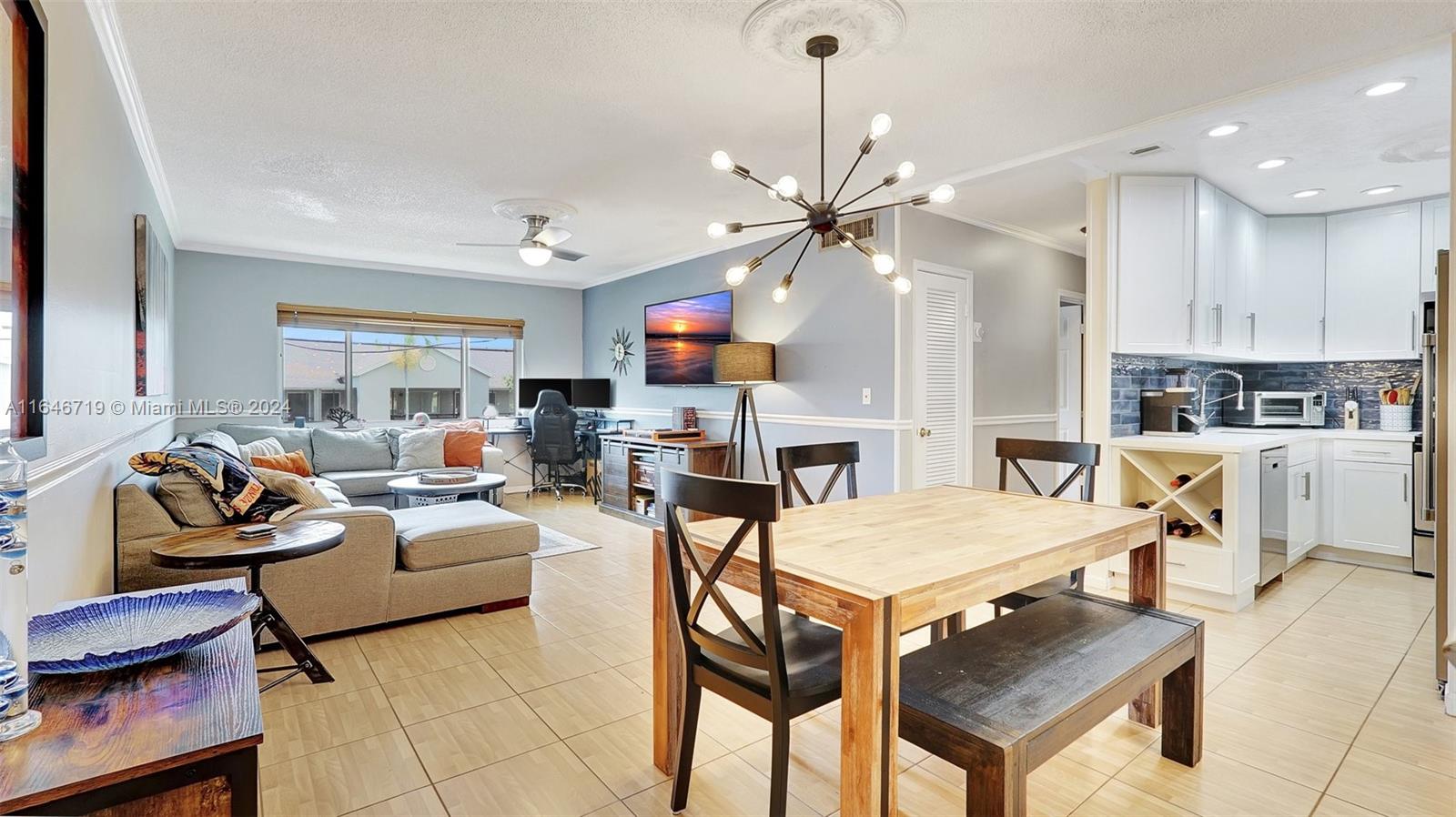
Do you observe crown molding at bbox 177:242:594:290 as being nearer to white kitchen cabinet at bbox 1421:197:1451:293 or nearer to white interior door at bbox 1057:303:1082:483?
white interior door at bbox 1057:303:1082:483

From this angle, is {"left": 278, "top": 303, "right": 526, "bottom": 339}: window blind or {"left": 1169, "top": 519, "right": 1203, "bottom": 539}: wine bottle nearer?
{"left": 1169, "top": 519, "right": 1203, "bottom": 539}: wine bottle

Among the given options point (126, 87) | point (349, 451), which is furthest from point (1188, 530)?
point (349, 451)

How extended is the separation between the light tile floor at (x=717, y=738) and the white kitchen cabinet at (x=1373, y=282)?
77.6 inches

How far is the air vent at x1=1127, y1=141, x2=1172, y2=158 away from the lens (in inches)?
132

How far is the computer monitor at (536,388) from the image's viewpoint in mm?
7402

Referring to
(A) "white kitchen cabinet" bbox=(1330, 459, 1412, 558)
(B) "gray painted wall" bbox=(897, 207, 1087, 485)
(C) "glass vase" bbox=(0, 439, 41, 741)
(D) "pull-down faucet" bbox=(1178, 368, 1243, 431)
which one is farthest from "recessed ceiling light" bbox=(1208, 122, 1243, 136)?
(C) "glass vase" bbox=(0, 439, 41, 741)

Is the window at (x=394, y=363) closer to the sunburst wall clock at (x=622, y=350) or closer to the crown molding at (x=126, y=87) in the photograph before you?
the sunburst wall clock at (x=622, y=350)

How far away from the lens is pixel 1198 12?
7.33 feet

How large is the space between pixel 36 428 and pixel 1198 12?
3458mm

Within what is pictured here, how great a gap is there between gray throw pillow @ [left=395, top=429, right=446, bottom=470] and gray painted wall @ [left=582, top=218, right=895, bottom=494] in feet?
7.15

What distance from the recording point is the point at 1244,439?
3.79m

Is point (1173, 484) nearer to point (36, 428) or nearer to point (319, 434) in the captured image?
point (36, 428)

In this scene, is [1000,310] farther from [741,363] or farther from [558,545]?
[558,545]

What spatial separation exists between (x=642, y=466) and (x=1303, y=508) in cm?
466
